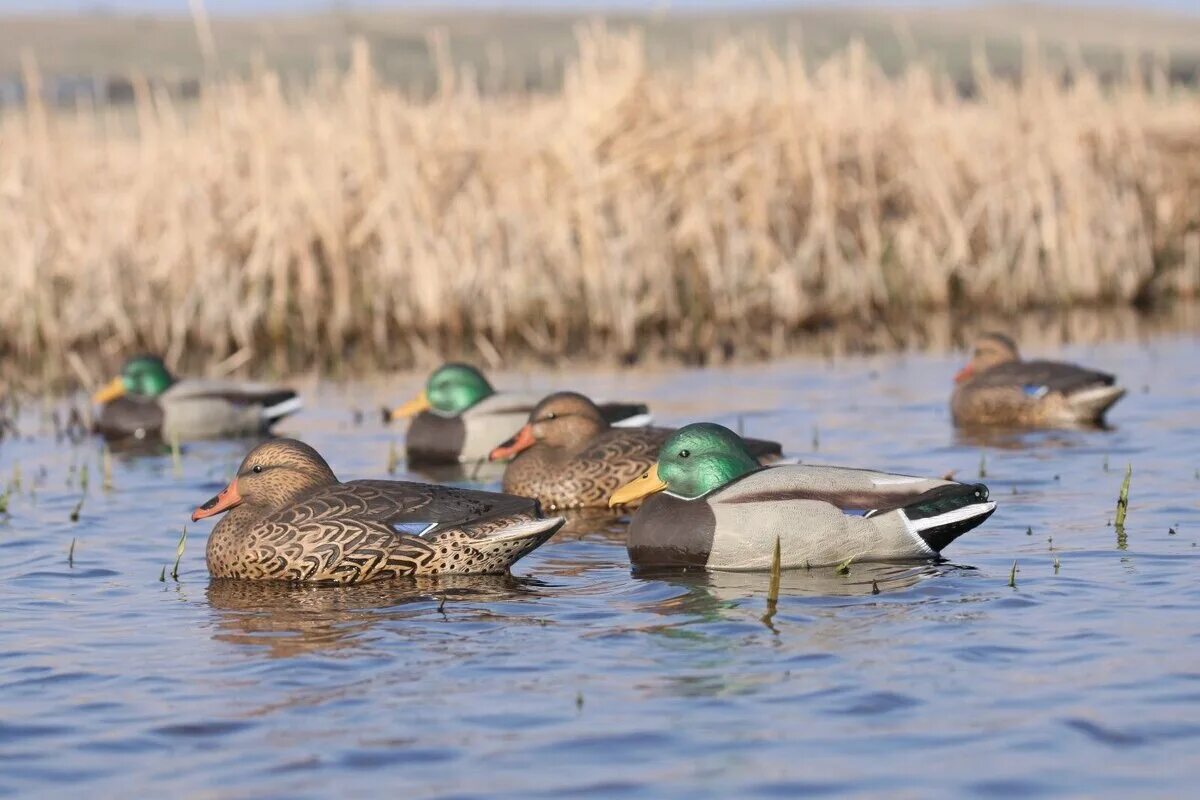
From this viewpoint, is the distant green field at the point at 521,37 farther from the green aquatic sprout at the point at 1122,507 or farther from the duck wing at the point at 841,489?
the duck wing at the point at 841,489

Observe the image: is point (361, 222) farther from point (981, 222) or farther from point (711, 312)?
point (981, 222)

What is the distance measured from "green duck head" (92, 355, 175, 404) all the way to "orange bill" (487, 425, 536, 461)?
12.4 ft

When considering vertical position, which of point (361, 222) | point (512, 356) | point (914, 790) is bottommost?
point (914, 790)

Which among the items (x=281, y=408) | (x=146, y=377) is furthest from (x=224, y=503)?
(x=146, y=377)

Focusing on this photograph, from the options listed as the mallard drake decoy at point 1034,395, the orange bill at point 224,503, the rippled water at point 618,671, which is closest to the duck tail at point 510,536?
the rippled water at point 618,671

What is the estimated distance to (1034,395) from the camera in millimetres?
12039

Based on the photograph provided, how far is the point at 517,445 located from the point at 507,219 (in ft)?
19.2

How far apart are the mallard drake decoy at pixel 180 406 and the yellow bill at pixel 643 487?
5.06m

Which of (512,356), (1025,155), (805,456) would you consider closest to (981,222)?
(1025,155)

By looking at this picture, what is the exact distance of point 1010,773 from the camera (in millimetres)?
5031

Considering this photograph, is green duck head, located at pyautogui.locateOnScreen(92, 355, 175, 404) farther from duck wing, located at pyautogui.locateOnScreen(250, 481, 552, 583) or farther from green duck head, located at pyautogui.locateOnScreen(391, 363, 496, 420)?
A: duck wing, located at pyautogui.locateOnScreen(250, 481, 552, 583)

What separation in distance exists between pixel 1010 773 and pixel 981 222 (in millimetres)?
13501

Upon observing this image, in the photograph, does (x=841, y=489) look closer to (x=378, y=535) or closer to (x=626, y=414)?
(x=378, y=535)

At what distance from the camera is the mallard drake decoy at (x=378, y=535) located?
7.81 metres
